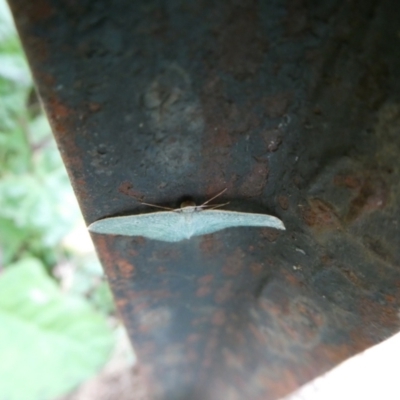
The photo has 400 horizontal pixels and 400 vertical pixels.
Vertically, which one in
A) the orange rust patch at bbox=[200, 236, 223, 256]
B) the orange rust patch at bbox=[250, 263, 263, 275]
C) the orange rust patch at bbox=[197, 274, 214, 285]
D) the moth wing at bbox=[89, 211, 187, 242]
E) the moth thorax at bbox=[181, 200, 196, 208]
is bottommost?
the orange rust patch at bbox=[197, 274, 214, 285]

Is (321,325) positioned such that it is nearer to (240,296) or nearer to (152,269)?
(240,296)

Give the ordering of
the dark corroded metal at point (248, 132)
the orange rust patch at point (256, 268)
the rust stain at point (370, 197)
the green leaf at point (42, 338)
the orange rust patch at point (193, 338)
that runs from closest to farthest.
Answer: the dark corroded metal at point (248, 132) → the rust stain at point (370, 197) → the orange rust patch at point (256, 268) → the orange rust patch at point (193, 338) → the green leaf at point (42, 338)

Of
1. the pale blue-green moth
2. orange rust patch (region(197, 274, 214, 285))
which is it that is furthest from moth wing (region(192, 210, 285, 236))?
orange rust patch (region(197, 274, 214, 285))

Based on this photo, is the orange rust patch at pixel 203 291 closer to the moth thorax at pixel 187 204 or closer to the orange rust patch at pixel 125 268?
the orange rust patch at pixel 125 268

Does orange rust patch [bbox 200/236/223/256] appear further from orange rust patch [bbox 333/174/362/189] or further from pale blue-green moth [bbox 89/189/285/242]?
orange rust patch [bbox 333/174/362/189]

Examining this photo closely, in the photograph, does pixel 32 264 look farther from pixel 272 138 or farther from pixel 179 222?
pixel 272 138

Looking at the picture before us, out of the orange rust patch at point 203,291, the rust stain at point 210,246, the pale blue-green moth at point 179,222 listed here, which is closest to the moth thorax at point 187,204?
the pale blue-green moth at point 179,222

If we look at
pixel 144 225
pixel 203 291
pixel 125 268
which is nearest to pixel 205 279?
pixel 203 291
